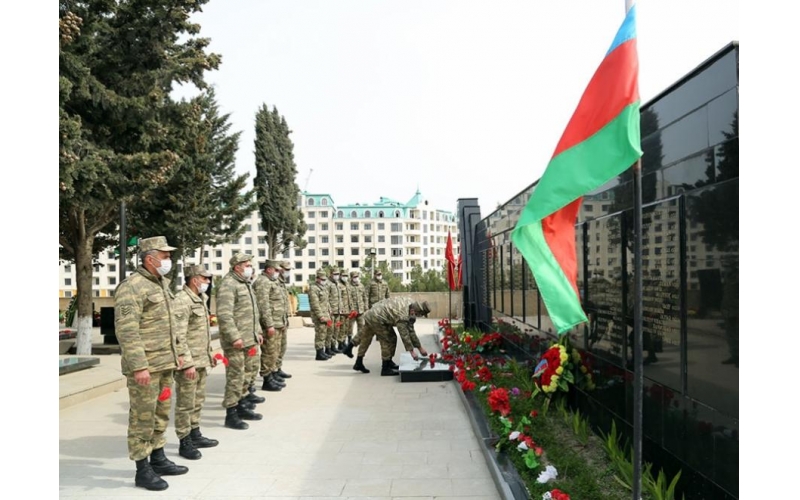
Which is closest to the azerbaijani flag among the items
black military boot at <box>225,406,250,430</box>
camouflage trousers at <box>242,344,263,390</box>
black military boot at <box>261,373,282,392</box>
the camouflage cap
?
the camouflage cap

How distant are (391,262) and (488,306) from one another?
85029 millimetres

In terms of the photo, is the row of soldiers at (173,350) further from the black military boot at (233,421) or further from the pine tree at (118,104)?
the pine tree at (118,104)

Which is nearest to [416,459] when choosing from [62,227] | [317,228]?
[62,227]

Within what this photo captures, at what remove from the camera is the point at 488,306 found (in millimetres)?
14039

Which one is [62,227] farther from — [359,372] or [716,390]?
[716,390]

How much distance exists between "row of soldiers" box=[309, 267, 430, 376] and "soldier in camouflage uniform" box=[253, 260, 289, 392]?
62.9 inches

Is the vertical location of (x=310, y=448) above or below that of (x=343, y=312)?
below

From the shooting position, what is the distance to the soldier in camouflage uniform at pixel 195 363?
611 cm

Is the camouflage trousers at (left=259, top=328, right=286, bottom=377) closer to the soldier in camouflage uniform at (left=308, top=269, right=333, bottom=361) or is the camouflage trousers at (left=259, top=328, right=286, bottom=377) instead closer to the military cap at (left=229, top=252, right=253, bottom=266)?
the military cap at (left=229, top=252, right=253, bottom=266)

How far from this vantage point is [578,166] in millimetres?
3012

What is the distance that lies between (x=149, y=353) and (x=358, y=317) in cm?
1059

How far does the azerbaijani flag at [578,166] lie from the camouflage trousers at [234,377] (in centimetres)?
513

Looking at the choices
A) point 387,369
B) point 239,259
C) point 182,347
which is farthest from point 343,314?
point 182,347

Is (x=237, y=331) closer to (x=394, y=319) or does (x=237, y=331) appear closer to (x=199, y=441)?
(x=199, y=441)
